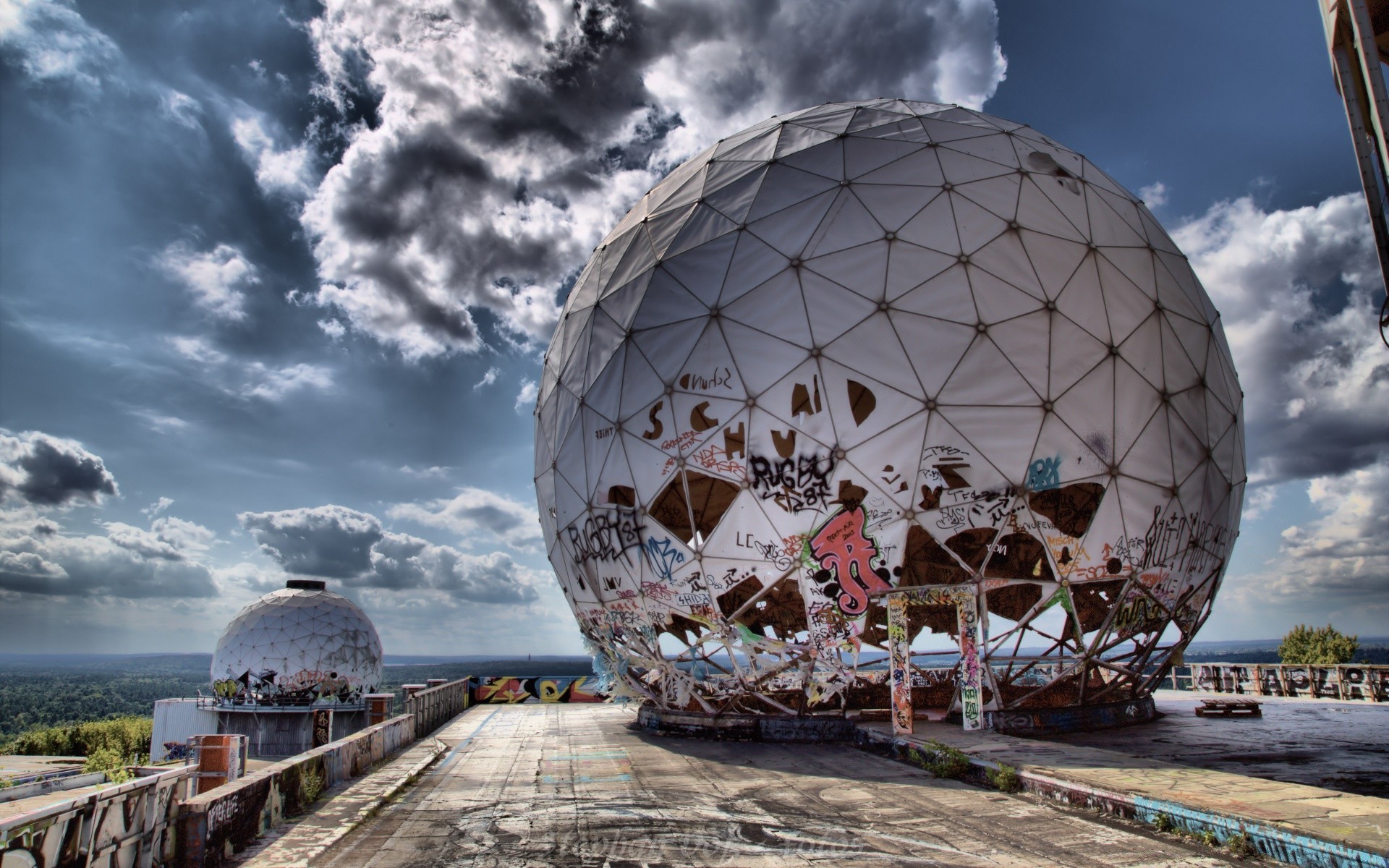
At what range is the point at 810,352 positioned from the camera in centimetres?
1402

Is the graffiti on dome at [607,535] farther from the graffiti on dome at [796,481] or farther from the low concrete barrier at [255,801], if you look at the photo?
the low concrete barrier at [255,801]

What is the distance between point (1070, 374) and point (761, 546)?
6323mm

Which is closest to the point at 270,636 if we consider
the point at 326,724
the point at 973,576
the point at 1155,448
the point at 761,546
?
the point at 326,724

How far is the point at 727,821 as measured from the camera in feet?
25.8

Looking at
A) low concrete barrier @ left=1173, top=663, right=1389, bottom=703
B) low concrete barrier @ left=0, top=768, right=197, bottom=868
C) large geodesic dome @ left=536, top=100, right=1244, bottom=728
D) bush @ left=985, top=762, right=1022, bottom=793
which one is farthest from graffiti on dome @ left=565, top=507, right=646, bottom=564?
low concrete barrier @ left=1173, top=663, right=1389, bottom=703

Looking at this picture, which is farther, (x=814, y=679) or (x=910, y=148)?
(x=910, y=148)

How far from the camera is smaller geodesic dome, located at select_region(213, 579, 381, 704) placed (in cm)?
3753

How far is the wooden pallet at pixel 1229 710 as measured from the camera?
16.9 metres

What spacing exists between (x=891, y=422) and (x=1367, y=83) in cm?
735

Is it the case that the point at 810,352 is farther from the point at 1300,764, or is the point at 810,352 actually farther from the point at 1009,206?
the point at 1300,764


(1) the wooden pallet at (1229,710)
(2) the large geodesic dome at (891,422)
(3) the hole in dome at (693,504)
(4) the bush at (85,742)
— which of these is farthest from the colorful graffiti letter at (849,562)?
(4) the bush at (85,742)

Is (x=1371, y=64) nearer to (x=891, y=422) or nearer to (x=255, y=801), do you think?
(x=891, y=422)

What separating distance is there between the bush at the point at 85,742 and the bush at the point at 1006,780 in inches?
1362

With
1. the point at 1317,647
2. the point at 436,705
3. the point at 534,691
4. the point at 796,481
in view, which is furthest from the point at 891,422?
the point at 1317,647
